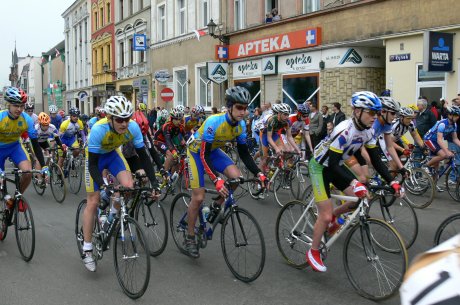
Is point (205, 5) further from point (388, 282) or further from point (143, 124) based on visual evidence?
point (388, 282)

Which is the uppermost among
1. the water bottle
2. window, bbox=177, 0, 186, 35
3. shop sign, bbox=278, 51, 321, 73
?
window, bbox=177, 0, 186, 35

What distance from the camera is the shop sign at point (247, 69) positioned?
77.6 ft

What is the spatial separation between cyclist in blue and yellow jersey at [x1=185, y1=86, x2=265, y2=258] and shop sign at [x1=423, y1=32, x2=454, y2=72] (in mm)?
10053

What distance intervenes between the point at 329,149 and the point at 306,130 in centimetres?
707

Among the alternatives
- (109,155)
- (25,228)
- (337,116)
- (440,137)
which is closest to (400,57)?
(337,116)

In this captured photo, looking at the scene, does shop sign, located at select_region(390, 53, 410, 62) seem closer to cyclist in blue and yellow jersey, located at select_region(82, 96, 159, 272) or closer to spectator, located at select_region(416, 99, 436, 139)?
spectator, located at select_region(416, 99, 436, 139)

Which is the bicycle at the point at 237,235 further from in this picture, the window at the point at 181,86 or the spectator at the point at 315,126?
the window at the point at 181,86

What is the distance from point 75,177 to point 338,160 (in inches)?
312

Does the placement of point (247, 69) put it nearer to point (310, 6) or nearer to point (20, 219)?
point (310, 6)

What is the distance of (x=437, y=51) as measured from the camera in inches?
564

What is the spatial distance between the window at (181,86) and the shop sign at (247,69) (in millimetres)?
5820

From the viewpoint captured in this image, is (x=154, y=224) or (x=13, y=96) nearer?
(x=154, y=224)

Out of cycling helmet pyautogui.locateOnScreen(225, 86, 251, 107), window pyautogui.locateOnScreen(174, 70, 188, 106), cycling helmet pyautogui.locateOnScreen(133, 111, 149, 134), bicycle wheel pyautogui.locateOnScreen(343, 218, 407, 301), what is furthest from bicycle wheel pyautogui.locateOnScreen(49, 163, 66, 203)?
window pyautogui.locateOnScreen(174, 70, 188, 106)

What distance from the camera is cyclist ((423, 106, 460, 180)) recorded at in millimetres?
9961
